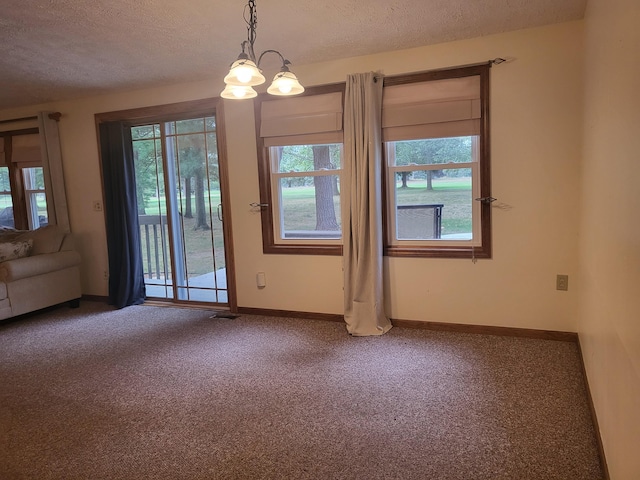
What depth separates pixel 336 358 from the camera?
3.12 metres

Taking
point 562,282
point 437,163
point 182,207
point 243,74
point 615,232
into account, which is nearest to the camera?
point 615,232

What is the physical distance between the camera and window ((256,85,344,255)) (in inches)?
149

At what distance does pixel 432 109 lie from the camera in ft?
11.2

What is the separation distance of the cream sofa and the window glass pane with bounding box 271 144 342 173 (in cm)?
263

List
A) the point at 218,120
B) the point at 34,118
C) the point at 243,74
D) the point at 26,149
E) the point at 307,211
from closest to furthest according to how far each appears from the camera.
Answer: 1. the point at 243,74
2. the point at 307,211
3. the point at 218,120
4. the point at 34,118
5. the point at 26,149

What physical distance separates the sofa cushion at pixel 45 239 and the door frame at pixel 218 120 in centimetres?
149

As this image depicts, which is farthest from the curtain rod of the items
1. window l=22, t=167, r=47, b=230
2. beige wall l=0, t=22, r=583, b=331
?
beige wall l=0, t=22, r=583, b=331

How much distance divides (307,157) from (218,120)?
969mm

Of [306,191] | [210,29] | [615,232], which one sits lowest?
[615,232]

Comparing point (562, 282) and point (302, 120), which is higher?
point (302, 120)

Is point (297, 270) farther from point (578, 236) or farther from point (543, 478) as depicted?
point (543, 478)

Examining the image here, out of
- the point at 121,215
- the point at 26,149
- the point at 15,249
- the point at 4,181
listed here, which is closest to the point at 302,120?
the point at 121,215

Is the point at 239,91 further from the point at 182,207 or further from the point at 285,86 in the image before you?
the point at 182,207

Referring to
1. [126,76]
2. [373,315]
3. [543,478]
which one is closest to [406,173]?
[373,315]
